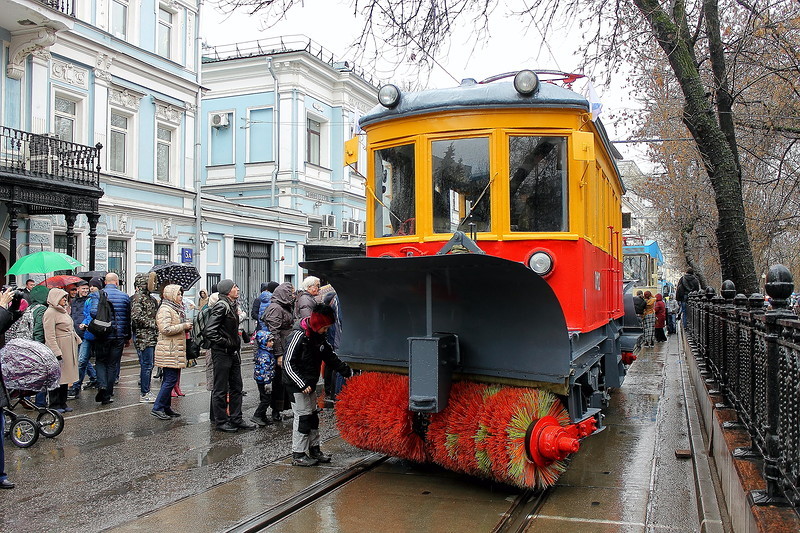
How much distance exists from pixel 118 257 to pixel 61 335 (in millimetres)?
10268

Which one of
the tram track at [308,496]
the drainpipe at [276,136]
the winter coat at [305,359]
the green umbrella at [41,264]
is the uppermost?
the drainpipe at [276,136]

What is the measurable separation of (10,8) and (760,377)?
53.5 feet

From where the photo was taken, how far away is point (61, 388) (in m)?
9.98

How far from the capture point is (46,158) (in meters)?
16.5

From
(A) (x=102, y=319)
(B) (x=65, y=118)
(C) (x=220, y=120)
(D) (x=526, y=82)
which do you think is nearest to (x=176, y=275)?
(B) (x=65, y=118)

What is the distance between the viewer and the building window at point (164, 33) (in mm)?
21672

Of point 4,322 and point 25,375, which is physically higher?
point 4,322

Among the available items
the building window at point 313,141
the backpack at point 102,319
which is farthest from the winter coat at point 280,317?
the building window at point 313,141

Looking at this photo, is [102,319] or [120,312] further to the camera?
[120,312]

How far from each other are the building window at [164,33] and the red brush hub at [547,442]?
1924cm

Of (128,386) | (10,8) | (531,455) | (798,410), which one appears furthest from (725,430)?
(10,8)

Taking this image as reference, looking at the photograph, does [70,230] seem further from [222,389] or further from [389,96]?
[389,96]

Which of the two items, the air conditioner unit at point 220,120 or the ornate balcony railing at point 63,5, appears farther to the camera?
the air conditioner unit at point 220,120

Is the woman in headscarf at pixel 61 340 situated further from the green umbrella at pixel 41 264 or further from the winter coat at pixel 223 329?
the green umbrella at pixel 41 264
